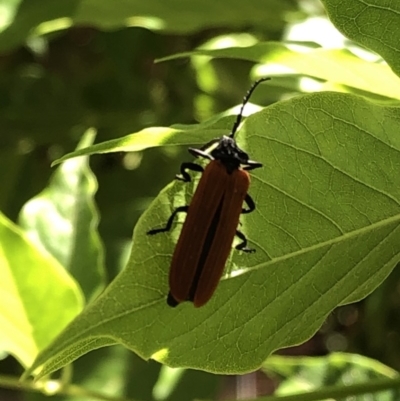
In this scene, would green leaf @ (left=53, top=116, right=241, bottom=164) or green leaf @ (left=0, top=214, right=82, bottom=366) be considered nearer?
green leaf @ (left=53, top=116, right=241, bottom=164)

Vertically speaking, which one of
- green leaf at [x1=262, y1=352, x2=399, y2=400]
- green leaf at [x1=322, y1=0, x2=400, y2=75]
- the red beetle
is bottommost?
green leaf at [x1=262, y1=352, x2=399, y2=400]

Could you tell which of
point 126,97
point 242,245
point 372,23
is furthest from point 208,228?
point 126,97

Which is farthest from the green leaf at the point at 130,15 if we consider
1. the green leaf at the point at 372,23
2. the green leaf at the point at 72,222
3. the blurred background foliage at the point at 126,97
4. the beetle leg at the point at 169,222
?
the green leaf at the point at 372,23

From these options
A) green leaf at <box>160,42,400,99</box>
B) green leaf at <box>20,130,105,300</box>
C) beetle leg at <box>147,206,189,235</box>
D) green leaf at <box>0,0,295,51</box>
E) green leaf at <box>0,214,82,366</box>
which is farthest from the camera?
green leaf at <box>0,0,295,51</box>

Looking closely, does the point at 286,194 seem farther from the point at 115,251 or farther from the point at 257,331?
A: the point at 115,251

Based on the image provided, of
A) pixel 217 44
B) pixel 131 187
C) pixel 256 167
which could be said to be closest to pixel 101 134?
pixel 131 187

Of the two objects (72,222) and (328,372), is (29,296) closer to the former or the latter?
(72,222)

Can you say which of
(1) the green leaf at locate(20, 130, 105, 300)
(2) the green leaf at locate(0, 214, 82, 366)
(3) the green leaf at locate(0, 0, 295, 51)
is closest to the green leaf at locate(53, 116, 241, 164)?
(2) the green leaf at locate(0, 214, 82, 366)

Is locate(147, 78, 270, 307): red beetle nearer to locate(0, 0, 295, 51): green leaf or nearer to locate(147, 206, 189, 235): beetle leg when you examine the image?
locate(147, 206, 189, 235): beetle leg
